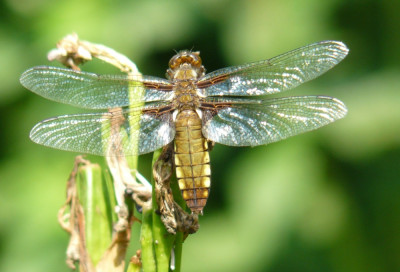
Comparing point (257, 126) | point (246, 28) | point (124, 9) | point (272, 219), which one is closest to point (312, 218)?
point (272, 219)

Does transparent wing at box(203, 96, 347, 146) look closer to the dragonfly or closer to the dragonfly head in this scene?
the dragonfly

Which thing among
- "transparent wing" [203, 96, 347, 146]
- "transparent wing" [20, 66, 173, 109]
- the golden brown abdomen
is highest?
"transparent wing" [20, 66, 173, 109]

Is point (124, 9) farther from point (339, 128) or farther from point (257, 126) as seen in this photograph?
point (257, 126)

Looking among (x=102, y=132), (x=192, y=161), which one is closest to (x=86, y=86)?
(x=102, y=132)

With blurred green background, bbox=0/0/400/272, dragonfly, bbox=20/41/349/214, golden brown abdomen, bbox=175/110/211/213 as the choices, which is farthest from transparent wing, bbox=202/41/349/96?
blurred green background, bbox=0/0/400/272

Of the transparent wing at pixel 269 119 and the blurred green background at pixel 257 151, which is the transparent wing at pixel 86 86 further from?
the blurred green background at pixel 257 151
